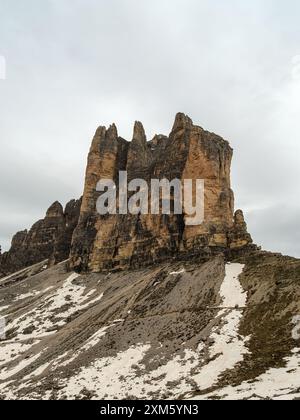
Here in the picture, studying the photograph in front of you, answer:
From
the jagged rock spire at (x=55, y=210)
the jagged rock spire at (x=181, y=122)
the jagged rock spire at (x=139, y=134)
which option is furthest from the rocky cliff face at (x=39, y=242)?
the jagged rock spire at (x=181, y=122)

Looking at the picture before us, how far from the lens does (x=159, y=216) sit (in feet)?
243

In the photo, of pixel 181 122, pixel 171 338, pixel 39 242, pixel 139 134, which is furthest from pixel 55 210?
pixel 171 338

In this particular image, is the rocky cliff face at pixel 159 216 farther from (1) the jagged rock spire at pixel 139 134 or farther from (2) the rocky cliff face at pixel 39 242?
(2) the rocky cliff face at pixel 39 242

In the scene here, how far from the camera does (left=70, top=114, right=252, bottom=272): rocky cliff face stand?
65.9m

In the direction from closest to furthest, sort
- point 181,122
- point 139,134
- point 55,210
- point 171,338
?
point 171,338
point 181,122
point 139,134
point 55,210

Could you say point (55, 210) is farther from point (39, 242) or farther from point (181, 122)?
point (181, 122)

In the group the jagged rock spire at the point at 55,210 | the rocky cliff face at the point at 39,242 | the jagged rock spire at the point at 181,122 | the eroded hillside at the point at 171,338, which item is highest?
the jagged rock spire at the point at 181,122

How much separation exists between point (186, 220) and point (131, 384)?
3953 centimetres

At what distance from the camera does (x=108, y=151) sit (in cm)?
9469

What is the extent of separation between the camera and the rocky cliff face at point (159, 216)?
65.9 metres

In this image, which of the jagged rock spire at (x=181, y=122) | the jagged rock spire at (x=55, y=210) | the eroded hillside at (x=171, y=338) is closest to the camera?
the eroded hillside at (x=171, y=338)
